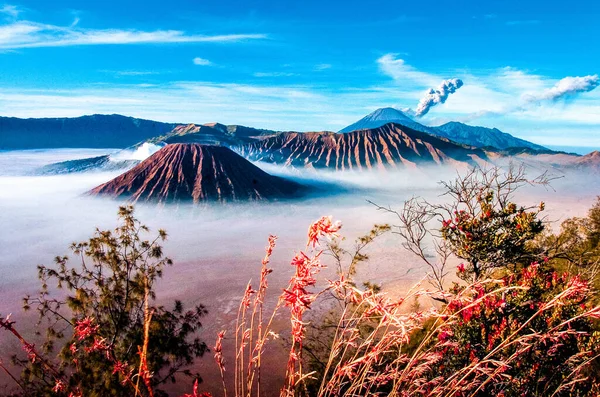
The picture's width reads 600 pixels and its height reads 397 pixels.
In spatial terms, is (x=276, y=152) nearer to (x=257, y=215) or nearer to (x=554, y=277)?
(x=257, y=215)

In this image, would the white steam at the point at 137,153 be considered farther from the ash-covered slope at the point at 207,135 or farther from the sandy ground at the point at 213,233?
the ash-covered slope at the point at 207,135

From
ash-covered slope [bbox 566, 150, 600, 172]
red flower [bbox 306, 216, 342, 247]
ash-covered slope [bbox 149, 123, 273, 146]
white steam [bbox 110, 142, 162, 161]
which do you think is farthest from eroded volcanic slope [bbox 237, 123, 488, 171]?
red flower [bbox 306, 216, 342, 247]

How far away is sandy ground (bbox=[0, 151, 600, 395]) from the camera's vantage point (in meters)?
A: 31.3

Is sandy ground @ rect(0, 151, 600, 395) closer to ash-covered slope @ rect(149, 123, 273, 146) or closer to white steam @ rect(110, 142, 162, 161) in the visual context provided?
white steam @ rect(110, 142, 162, 161)

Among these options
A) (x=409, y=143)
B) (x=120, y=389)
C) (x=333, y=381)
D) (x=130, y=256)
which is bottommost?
(x=120, y=389)

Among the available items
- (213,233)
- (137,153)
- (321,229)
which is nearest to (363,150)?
(137,153)

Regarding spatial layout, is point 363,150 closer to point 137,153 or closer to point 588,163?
point 137,153

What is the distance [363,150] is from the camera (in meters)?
148

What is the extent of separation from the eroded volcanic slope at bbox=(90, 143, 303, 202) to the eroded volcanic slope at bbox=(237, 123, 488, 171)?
44348 mm

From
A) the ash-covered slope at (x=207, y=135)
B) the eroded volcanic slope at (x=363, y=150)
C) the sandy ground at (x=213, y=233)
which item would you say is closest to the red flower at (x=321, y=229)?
the sandy ground at (x=213, y=233)

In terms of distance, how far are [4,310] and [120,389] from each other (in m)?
29.7

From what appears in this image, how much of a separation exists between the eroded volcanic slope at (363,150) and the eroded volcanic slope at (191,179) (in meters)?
44.3

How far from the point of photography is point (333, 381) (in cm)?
181

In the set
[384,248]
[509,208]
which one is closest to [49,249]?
[384,248]
